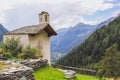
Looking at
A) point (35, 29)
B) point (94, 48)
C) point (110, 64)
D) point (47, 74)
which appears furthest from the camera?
point (94, 48)

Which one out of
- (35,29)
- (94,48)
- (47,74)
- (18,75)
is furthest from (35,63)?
(94,48)

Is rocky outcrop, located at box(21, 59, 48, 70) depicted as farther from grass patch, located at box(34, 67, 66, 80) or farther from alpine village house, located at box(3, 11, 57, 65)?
alpine village house, located at box(3, 11, 57, 65)

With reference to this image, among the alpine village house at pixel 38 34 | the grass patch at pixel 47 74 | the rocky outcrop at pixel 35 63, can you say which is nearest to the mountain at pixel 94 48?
the alpine village house at pixel 38 34

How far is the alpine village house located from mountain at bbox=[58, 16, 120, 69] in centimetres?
8629

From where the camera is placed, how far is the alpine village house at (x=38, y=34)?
87.2ft

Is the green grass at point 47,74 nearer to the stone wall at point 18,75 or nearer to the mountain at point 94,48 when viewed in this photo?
the stone wall at point 18,75

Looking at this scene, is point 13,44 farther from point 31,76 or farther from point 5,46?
point 31,76

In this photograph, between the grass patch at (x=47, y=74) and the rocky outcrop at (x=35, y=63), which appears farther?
the rocky outcrop at (x=35, y=63)

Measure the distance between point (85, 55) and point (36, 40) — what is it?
336ft

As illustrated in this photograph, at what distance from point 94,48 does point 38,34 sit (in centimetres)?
10160

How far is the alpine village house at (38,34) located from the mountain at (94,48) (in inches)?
3397

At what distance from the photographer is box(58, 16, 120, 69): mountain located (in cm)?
12250

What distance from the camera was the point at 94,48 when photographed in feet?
420

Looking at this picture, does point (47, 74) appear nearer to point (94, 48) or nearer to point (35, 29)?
point (35, 29)
